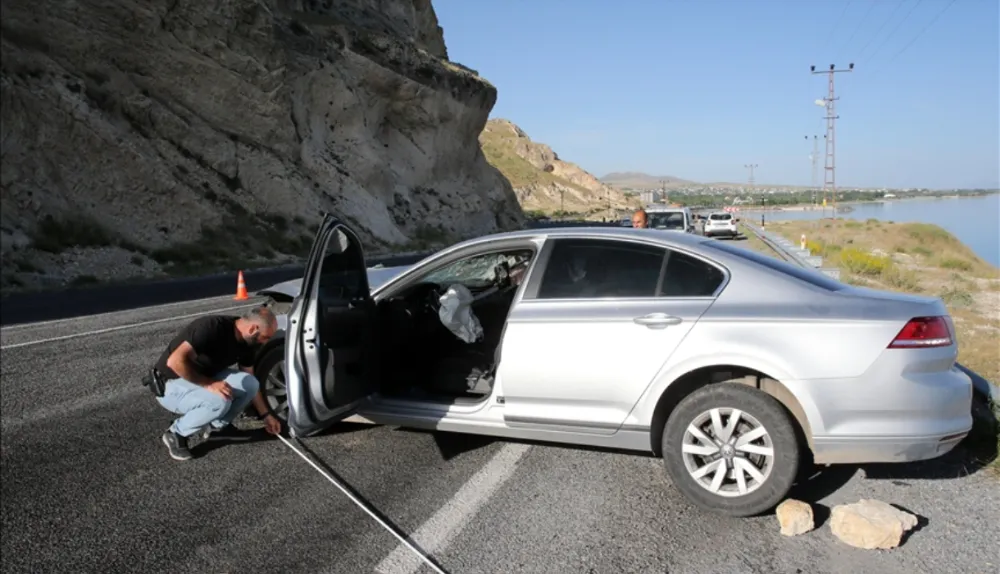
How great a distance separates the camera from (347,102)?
122 feet

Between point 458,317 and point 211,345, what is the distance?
5.70 feet

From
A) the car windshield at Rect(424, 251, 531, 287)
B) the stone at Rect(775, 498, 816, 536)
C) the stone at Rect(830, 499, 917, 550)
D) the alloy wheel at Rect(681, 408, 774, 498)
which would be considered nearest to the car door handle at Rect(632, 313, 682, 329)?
the alloy wheel at Rect(681, 408, 774, 498)

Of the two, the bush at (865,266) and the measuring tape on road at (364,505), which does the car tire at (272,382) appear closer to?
the measuring tape on road at (364,505)

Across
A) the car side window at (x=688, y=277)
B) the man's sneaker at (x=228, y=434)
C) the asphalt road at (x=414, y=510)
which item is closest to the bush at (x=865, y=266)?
the asphalt road at (x=414, y=510)

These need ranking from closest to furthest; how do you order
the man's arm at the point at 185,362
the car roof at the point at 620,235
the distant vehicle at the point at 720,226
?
the car roof at the point at 620,235 → the man's arm at the point at 185,362 → the distant vehicle at the point at 720,226

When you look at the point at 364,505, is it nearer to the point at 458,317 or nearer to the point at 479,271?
the point at 458,317

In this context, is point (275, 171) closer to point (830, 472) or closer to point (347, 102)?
point (347, 102)

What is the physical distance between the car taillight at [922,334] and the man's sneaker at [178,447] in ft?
14.5

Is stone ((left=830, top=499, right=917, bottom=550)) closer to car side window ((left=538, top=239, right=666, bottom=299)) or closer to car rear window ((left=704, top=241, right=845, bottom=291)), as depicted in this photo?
car rear window ((left=704, top=241, right=845, bottom=291))

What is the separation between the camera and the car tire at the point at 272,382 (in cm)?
548

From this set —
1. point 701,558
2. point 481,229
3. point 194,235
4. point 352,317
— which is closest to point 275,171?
point 194,235

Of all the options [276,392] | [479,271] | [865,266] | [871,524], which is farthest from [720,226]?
[871,524]

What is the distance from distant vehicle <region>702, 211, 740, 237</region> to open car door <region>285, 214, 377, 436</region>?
33611mm

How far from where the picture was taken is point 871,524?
360cm
